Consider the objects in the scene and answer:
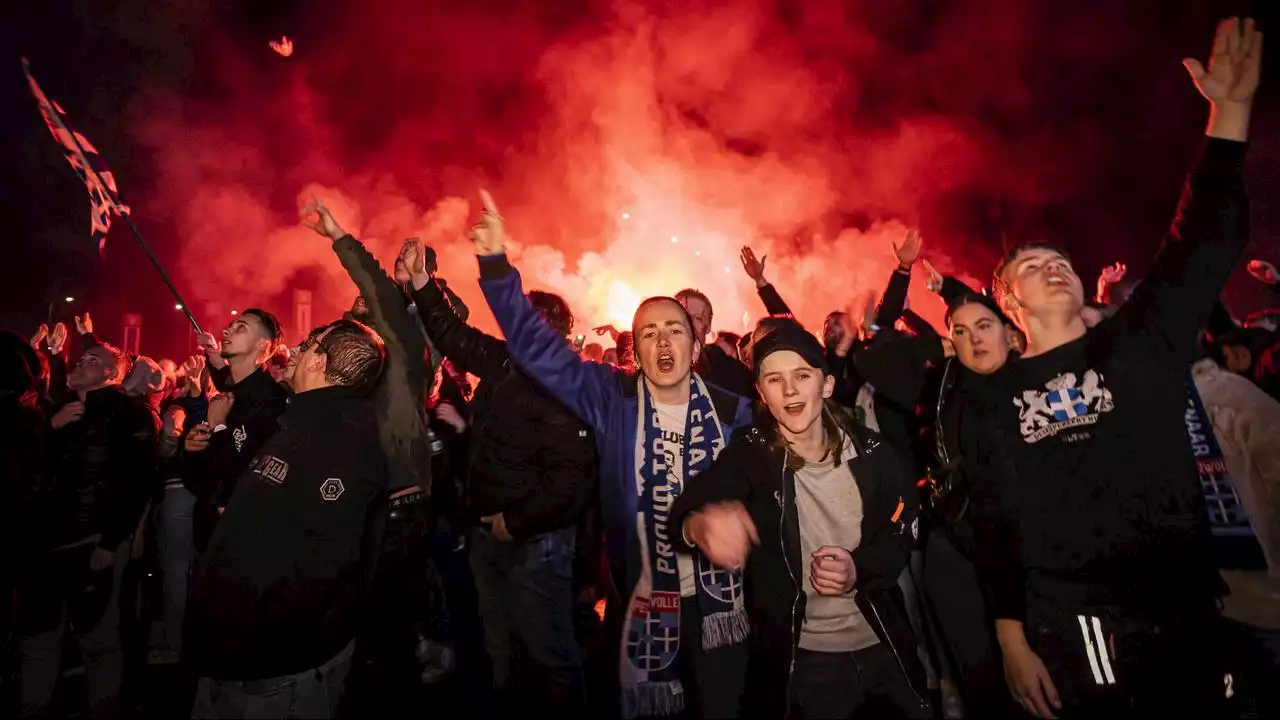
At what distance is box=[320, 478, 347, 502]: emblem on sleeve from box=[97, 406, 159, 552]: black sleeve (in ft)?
7.72

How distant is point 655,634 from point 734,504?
842mm

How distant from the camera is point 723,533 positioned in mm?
2102

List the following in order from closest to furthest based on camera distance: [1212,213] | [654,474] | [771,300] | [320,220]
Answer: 1. [1212,213]
2. [654,474]
3. [320,220]
4. [771,300]

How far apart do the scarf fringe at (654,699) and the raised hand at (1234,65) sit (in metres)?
2.94

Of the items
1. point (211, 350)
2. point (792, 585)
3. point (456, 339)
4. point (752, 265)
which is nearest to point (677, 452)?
point (792, 585)

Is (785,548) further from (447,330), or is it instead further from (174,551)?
(174,551)

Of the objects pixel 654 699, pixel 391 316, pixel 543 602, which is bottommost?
pixel 654 699

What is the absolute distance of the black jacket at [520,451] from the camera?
358 centimetres

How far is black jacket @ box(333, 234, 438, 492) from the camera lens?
3.07 meters

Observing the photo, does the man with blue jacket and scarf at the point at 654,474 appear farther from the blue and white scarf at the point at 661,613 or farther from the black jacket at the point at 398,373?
the black jacket at the point at 398,373

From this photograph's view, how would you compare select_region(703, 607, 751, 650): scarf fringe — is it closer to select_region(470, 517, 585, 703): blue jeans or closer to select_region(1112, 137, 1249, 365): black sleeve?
select_region(470, 517, 585, 703): blue jeans

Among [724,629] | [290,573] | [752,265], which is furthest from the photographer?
[752,265]

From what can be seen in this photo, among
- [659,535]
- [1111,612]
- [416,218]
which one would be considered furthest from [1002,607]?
[416,218]

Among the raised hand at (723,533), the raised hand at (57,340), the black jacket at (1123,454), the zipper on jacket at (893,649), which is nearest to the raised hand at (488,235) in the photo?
the raised hand at (723,533)
